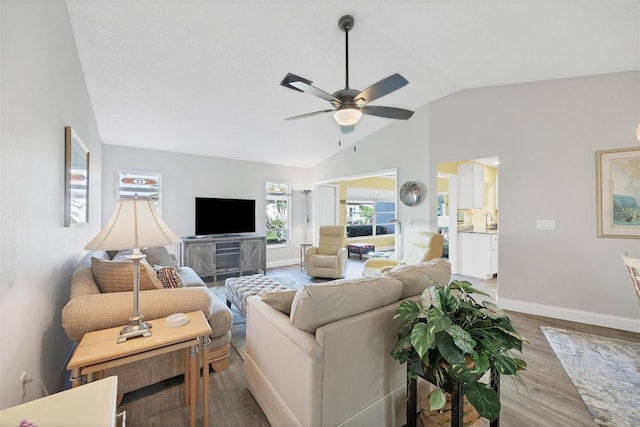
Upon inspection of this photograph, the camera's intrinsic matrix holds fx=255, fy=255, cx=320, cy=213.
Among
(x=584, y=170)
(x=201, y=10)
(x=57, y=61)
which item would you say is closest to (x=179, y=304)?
(x=57, y=61)

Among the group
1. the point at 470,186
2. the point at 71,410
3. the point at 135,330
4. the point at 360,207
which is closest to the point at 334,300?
the point at 71,410

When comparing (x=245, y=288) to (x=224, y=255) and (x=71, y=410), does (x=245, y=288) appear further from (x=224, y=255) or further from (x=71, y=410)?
(x=224, y=255)

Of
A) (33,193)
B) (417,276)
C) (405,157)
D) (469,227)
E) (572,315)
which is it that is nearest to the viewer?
(33,193)

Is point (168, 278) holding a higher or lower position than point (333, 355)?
higher

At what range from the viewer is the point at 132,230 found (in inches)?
56.4

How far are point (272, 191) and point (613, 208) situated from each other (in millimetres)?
5621

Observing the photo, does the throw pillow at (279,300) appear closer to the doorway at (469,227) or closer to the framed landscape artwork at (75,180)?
the framed landscape artwork at (75,180)

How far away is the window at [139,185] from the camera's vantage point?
4523 mm

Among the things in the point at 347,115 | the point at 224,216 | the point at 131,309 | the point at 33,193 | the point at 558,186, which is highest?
the point at 347,115

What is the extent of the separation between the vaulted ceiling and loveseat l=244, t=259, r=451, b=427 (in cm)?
241

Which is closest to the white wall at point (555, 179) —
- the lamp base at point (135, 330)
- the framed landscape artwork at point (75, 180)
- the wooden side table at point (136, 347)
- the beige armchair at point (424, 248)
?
the beige armchair at point (424, 248)

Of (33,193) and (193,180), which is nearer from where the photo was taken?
(33,193)

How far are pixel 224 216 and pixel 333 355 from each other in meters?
4.63

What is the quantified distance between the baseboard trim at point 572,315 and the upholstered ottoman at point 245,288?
3.07 m
